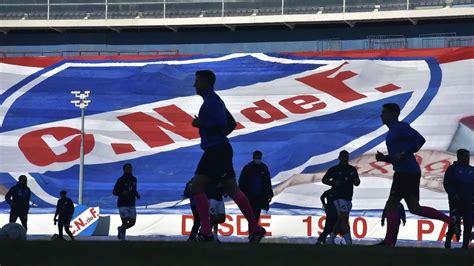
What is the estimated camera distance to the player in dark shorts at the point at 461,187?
55.4ft

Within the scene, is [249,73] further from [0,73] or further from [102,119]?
[0,73]

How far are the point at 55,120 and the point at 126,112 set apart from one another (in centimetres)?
232

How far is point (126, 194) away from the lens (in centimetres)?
2052

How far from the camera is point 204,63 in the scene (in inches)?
1331

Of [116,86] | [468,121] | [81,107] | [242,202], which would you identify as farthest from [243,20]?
[242,202]

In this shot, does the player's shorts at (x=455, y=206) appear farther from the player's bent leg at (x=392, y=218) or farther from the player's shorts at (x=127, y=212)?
the player's shorts at (x=127, y=212)

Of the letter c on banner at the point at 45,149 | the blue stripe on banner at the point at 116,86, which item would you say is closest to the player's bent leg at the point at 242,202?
the blue stripe on banner at the point at 116,86

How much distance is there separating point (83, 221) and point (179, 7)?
14.6m

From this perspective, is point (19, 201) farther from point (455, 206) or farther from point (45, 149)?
point (455, 206)

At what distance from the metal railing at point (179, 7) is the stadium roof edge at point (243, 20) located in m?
0.39

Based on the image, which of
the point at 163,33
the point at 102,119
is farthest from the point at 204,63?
the point at 163,33

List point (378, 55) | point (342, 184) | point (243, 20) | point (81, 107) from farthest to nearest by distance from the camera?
point (243, 20), point (81, 107), point (378, 55), point (342, 184)

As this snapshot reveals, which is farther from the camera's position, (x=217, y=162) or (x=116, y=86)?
(x=116, y=86)

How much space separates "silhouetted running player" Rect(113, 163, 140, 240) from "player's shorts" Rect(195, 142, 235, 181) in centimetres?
1018
